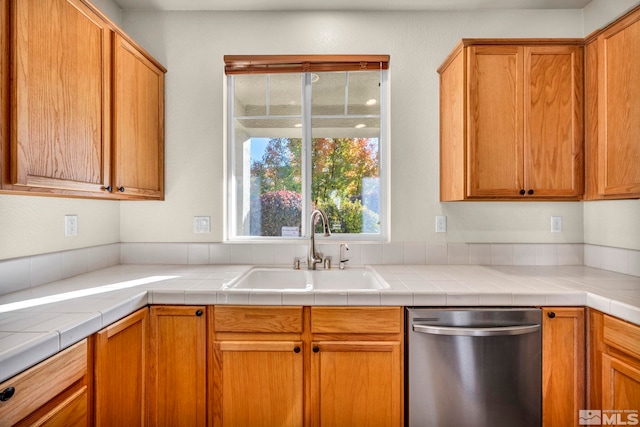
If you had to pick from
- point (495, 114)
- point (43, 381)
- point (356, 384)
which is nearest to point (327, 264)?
point (356, 384)

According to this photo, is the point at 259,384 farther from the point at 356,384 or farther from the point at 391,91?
the point at 391,91

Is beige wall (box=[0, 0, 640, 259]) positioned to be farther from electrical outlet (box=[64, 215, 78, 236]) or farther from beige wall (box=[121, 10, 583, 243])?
electrical outlet (box=[64, 215, 78, 236])

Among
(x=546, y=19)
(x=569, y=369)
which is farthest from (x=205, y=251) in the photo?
(x=546, y=19)

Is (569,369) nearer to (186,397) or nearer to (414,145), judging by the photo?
(414,145)

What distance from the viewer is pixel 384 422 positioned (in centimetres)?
139

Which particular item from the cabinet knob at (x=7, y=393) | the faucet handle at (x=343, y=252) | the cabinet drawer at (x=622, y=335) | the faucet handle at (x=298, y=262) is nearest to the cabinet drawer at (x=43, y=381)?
the cabinet knob at (x=7, y=393)

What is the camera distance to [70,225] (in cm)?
169

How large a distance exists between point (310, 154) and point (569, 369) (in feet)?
5.83

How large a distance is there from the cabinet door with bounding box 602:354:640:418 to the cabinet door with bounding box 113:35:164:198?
2.33m

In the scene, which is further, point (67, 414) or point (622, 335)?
point (622, 335)

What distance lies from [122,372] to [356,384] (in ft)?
3.20

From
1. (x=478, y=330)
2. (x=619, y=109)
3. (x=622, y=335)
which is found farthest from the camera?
(x=619, y=109)

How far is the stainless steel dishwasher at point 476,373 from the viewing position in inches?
53.8

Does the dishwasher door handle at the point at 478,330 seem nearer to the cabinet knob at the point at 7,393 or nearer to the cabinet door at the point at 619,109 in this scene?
the cabinet door at the point at 619,109
